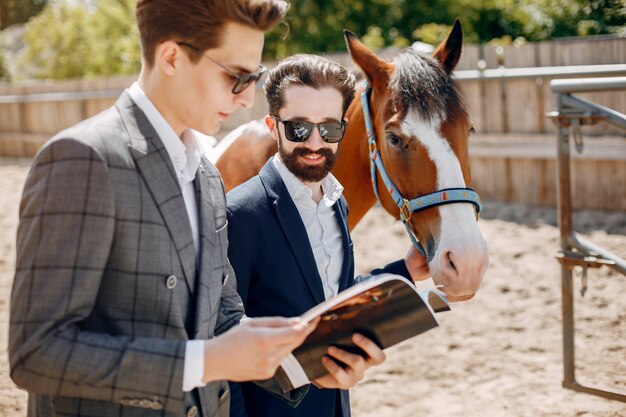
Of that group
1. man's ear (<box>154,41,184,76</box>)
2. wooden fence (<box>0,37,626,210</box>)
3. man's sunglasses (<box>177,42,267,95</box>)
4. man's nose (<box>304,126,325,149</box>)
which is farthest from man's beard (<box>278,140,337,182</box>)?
wooden fence (<box>0,37,626,210</box>)

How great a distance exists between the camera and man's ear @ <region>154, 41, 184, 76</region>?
57.2 inches

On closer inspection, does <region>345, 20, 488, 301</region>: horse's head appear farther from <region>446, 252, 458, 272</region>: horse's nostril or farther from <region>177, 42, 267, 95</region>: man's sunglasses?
<region>177, 42, 267, 95</region>: man's sunglasses

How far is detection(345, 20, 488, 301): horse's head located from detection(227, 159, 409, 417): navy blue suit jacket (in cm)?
54

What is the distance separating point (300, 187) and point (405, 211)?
0.60 m

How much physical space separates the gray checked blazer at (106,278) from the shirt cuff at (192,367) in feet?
0.04

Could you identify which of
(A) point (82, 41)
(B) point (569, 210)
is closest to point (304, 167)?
(B) point (569, 210)

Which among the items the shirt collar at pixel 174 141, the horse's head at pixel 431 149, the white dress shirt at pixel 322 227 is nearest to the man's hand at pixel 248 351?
the shirt collar at pixel 174 141

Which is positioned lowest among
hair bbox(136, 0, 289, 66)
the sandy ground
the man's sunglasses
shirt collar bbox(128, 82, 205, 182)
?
the sandy ground

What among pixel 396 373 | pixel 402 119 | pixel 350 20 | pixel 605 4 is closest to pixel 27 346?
pixel 402 119

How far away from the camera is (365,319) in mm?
1597

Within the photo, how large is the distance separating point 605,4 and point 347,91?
792 centimetres

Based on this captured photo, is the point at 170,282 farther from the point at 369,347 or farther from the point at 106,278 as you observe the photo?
the point at 369,347

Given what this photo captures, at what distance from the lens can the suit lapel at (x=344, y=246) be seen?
2256 mm

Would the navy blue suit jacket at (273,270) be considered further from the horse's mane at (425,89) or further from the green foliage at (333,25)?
the green foliage at (333,25)
